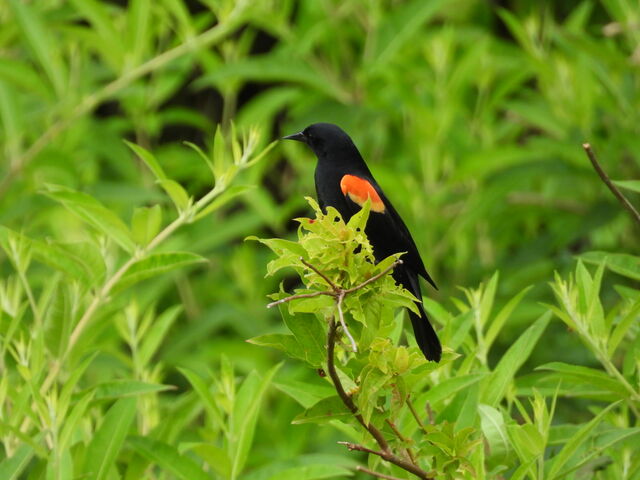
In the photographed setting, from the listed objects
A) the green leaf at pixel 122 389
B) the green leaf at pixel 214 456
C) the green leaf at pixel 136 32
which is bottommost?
the green leaf at pixel 214 456

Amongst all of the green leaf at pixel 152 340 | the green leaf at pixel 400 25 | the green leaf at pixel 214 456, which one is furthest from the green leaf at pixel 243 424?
the green leaf at pixel 400 25

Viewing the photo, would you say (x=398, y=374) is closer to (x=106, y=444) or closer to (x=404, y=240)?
(x=106, y=444)

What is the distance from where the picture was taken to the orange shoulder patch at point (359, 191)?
10.5 ft

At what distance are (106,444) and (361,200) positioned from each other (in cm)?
105

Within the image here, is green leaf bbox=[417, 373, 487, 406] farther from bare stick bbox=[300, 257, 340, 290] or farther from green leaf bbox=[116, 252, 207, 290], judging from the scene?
green leaf bbox=[116, 252, 207, 290]

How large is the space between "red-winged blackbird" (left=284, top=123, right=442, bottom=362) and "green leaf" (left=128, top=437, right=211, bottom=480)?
28.3 inches

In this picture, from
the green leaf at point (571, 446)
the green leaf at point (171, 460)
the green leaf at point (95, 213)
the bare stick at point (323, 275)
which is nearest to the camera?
the bare stick at point (323, 275)

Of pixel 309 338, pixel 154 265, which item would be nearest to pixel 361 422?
pixel 309 338

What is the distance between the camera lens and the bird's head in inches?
140

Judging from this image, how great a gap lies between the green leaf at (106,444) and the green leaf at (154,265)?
1.37 ft

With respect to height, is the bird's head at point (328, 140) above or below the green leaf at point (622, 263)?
above

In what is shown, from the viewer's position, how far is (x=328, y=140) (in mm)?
3621

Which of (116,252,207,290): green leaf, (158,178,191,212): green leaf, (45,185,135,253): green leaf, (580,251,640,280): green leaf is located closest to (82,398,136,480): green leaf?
(116,252,207,290): green leaf

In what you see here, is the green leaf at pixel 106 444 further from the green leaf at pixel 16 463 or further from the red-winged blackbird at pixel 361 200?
the red-winged blackbird at pixel 361 200
